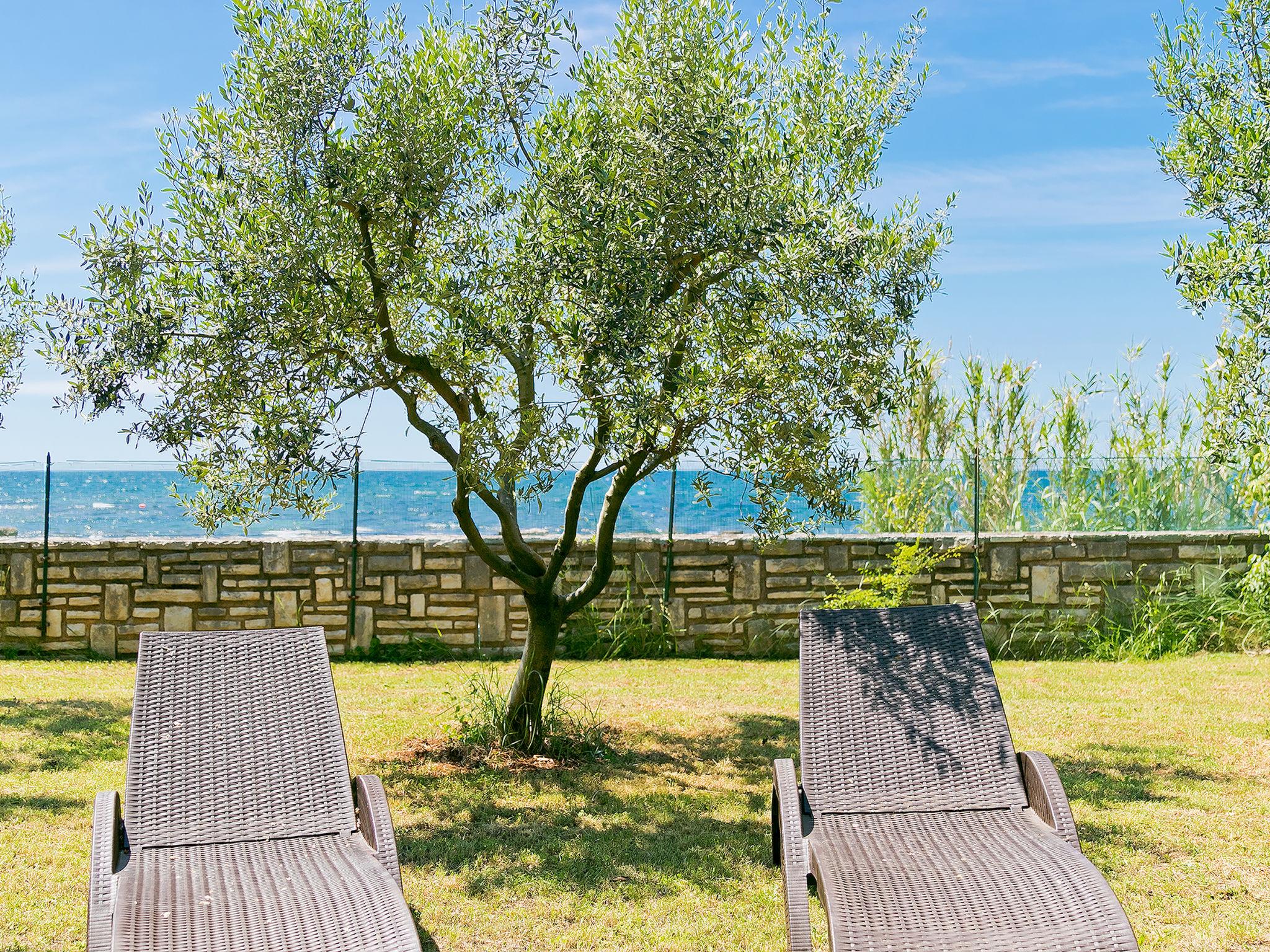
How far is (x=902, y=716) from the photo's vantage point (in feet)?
13.9

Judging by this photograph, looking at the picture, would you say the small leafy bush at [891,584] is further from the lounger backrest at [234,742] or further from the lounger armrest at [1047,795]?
the lounger backrest at [234,742]

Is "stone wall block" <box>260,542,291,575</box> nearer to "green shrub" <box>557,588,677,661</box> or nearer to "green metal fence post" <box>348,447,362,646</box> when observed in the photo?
"green metal fence post" <box>348,447,362,646</box>

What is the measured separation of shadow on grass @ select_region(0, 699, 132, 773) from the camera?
5930 millimetres

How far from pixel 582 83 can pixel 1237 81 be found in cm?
365

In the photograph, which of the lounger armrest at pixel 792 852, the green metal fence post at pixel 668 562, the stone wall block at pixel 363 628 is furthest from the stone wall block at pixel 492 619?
the lounger armrest at pixel 792 852

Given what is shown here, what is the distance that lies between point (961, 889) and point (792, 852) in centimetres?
55

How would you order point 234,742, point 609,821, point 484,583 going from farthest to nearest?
1. point 484,583
2. point 609,821
3. point 234,742

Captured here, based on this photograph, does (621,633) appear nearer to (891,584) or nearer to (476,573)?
(476,573)

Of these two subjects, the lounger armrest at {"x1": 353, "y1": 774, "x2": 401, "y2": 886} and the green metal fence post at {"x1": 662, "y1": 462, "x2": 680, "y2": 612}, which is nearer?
the lounger armrest at {"x1": 353, "y1": 774, "x2": 401, "y2": 886}

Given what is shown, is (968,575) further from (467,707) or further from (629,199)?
(629,199)

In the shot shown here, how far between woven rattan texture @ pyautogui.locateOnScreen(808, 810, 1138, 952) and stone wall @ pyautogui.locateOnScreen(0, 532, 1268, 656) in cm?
495

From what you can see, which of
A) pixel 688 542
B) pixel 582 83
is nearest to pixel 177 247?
pixel 582 83

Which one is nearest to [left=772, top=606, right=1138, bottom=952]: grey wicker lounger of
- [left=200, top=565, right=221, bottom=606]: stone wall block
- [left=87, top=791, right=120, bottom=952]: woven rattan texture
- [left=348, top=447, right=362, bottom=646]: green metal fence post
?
[left=87, top=791, right=120, bottom=952]: woven rattan texture

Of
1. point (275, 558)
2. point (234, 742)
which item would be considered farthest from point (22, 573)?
point (234, 742)
